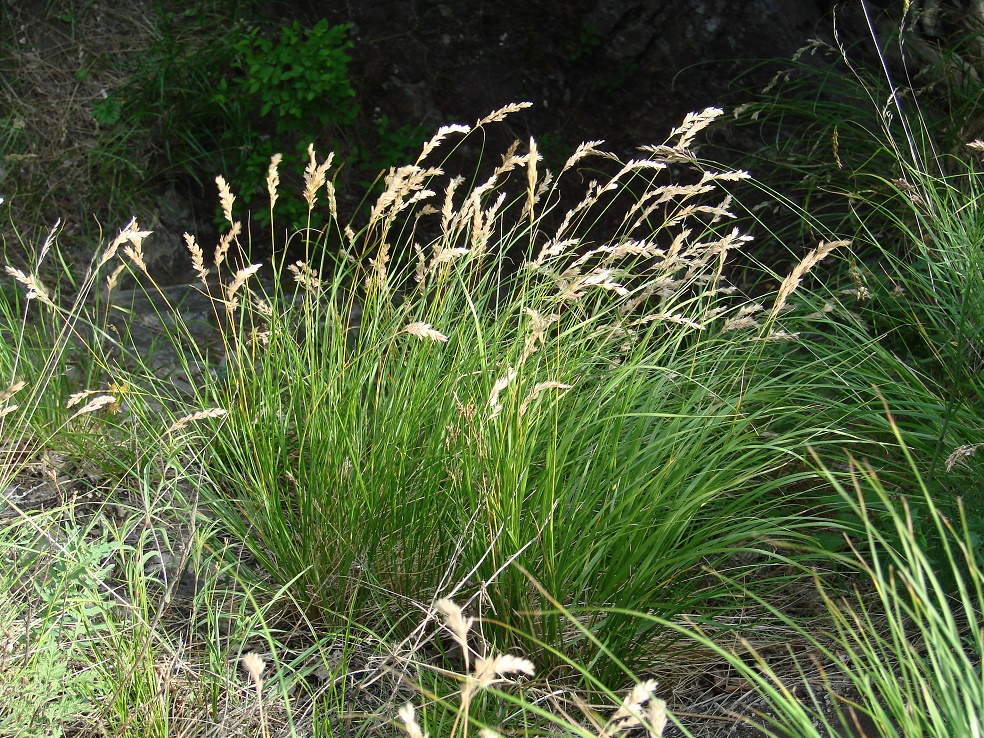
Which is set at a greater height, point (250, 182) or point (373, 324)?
point (373, 324)

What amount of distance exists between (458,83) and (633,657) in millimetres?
3634

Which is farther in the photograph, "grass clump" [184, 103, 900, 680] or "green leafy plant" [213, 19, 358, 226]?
"green leafy plant" [213, 19, 358, 226]

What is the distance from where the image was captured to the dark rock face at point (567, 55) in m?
4.58

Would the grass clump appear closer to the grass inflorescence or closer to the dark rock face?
the grass inflorescence

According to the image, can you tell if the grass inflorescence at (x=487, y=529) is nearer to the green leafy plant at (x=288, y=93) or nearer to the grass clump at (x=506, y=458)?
the grass clump at (x=506, y=458)

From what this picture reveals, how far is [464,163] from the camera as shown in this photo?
4.71 meters

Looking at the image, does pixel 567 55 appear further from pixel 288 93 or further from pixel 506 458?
pixel 506 458

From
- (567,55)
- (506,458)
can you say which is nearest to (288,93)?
(567,55)

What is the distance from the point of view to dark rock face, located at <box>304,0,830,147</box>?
458 centimetres

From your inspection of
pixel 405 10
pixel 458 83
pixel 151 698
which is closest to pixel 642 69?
pixel 458 83

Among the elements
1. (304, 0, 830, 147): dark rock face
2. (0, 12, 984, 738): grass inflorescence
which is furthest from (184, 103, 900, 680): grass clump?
(304, 0, 830, 147): dark rock face

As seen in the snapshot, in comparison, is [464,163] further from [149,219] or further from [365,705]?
[365,705]

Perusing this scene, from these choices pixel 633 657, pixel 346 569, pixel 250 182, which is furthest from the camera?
pixel 250 182

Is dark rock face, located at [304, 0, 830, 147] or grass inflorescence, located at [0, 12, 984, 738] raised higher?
dark rock face, located at [304, 0, 830, 147]
